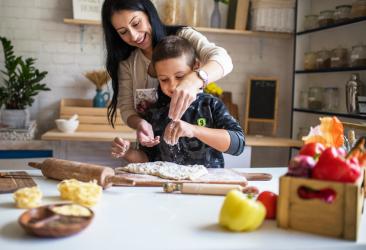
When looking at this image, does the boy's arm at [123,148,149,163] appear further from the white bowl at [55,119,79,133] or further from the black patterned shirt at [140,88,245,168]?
the white bowl at [55,119,79,133]

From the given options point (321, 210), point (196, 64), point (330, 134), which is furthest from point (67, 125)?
point (321, 210)

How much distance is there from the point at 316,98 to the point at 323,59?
12.2 inches

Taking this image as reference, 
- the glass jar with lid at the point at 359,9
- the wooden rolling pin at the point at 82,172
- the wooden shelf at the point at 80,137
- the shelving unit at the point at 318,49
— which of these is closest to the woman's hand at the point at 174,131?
the wooden rolling pin at the point at 82,172

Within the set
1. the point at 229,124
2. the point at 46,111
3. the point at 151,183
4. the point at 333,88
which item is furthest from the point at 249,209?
the point at 46,111

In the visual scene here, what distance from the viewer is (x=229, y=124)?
1633mm

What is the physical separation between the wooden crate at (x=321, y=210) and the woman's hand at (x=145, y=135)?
0.68 metres

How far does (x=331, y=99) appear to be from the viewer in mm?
3135

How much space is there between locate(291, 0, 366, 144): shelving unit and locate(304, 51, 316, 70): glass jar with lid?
4 centimetres

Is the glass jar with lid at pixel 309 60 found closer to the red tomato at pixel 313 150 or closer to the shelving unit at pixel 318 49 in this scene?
the shelving unit at pixel 318 49

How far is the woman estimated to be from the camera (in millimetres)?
1383

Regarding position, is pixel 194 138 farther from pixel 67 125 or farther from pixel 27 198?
pixel 67 125

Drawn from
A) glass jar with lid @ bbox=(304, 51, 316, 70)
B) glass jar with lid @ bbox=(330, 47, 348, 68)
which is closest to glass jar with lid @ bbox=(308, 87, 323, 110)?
glass jar with lid @ bbox=(304, 51, 316, 70)

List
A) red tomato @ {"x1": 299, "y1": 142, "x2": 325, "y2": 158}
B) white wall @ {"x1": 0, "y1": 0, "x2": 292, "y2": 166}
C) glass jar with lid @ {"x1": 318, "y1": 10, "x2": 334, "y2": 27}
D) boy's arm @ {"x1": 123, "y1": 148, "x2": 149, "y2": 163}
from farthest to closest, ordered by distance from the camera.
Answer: white wall @ {"x1": 0, "y1": 0, "x2": 292, "y2": 166} < glass jar with lid @ {"x1": 318, "y1": 10, "x2": 334, "y2": 27} < boy's arm @ {"x1": 123, "y1": 148, "x2": 149, "y2": 163} < red tomato @ {"x1": 299, "y1": 142, "x2": 325, "y2": 158}

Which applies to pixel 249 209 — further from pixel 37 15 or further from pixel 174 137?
pixel 37 15
